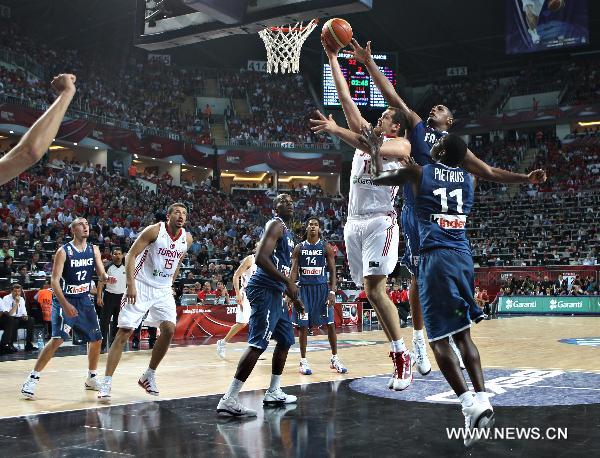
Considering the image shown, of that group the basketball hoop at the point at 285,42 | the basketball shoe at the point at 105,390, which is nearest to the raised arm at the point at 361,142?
the basketball shoe at the point at 105,390

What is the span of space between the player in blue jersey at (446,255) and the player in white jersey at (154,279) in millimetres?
3570

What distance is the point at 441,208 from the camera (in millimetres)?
4727

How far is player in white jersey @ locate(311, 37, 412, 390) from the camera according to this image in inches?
218

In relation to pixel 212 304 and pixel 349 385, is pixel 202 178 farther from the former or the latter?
pixel 349 385

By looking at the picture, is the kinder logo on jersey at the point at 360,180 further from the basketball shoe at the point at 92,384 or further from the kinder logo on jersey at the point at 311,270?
the basketball shoe at the point at 92,384

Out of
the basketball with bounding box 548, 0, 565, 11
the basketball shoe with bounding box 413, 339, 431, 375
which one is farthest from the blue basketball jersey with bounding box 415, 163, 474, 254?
the basketball with bounding box 548, 0, 565, 11

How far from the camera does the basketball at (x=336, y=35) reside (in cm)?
555

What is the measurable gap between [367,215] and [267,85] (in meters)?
36.2

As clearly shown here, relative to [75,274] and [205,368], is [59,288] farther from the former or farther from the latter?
[205,368]

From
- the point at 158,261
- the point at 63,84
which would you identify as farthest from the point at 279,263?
the point at 63,84

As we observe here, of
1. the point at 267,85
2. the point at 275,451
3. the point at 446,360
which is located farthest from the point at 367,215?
the point at 267,85

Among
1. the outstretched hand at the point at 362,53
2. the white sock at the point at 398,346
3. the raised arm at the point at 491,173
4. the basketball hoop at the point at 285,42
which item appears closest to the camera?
the raised arm at the point at 491,173

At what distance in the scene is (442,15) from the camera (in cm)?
3594

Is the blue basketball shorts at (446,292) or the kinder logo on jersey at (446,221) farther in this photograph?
the kinder logo on jersey at (446,221)
